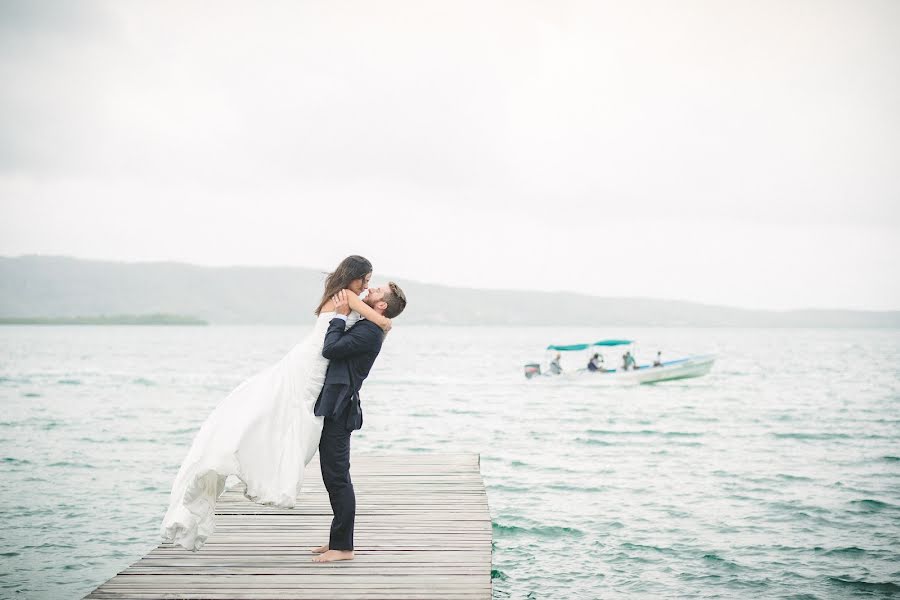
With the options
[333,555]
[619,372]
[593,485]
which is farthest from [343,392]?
[619,372]

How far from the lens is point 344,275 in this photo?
19.2 feet

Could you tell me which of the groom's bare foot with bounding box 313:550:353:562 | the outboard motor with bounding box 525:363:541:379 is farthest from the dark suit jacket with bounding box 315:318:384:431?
the outboard motor with bounding box 525:363:541:379

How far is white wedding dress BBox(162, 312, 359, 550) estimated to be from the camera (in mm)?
5652

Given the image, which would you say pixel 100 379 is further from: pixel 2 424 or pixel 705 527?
pixel 705 527

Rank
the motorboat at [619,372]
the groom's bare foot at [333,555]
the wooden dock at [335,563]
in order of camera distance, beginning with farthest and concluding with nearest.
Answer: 1. the motorboat at [619,372]
2. the groom's bare foot at [333,555]
3. the wooden dock at [335,563]

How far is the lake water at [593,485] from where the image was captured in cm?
1021

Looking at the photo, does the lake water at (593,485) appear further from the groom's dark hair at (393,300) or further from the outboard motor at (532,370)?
the outboard motor at (532,370)

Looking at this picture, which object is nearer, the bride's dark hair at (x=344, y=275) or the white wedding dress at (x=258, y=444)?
the white wedding dress at (x=258, y=444)

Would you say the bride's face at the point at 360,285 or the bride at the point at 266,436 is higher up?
the bride's face at the point at 360,285

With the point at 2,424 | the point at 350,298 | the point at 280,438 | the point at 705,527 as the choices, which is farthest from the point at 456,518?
the point at 2,424

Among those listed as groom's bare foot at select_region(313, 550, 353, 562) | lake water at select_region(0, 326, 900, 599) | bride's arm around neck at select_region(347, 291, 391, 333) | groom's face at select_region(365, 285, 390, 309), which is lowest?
lake water at select_region(0, 326, 900, 599)

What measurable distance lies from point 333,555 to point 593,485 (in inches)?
431

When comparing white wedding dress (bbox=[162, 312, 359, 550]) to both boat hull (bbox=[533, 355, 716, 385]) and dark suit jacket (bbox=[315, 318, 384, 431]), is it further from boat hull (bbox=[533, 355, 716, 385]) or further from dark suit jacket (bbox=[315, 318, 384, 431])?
boat hull (bbox=[533, 355, 716, 385])

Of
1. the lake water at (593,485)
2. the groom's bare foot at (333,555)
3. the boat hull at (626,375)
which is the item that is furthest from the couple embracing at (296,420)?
the boat hull at (626,375)
